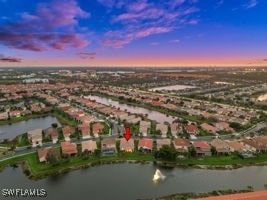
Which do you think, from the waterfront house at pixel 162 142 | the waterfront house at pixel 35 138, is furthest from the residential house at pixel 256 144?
the waterfront house at pixel 35 138

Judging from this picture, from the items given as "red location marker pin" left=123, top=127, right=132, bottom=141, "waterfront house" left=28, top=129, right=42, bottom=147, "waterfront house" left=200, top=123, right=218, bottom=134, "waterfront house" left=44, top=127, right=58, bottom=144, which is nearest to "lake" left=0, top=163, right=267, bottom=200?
"waterfront house" left=28, top=129, right=42, bottom=147

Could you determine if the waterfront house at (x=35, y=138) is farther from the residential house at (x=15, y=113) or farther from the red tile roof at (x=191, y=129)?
the red tile roof at (x=191, y=129)

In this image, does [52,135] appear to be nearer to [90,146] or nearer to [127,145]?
[90,146]

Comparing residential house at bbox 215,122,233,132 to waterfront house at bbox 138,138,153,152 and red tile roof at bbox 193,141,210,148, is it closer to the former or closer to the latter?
red tile roof at bbox 193,141,210,148

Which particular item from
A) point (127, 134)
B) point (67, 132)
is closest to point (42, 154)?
point (67, 132)

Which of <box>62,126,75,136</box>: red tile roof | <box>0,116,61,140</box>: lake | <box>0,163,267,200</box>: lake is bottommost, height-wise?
<box>0,163,267,200</box>: lake
